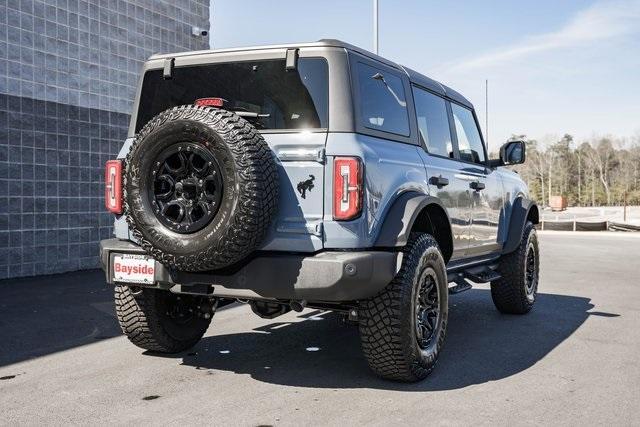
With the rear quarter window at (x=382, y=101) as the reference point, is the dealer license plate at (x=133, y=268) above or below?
below

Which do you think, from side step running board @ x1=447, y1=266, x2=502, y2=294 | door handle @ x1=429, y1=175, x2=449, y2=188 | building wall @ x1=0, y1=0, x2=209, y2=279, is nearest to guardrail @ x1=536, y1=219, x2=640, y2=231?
building wall @ x1=0, y1=0, x2=209, y2=279

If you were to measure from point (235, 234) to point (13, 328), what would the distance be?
11.0 feet

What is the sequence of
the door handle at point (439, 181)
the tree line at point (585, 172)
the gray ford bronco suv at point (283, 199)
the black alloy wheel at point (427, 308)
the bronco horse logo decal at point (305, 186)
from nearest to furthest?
the gray ford bronco suv at point (283, 199), the bronco horse logo decal at point (305, 186), the black alloy wheel at point (427, 308), the door handle at point (439, 181), the tree line at point (585, 172)

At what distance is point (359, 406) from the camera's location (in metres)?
3.67

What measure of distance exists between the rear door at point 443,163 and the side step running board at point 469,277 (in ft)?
0.67

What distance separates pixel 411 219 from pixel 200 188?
1284 millimetres

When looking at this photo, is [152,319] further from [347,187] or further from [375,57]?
[375,57]

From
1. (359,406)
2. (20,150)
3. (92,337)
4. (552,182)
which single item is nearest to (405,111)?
(359,406)

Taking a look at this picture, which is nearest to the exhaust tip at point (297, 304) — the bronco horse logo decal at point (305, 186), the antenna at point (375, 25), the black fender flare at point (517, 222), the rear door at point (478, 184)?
the bronco horse logo decal at point (305, 186)

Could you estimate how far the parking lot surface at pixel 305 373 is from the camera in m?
3.55

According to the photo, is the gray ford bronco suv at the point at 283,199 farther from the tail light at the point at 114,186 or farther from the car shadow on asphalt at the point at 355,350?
the car shadow on asphalt at the point at 355,350

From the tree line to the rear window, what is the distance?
9449 centimetres

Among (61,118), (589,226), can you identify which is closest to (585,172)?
(589,226)

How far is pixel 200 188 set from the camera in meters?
3.71
